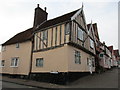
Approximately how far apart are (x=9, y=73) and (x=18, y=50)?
3.40 meters

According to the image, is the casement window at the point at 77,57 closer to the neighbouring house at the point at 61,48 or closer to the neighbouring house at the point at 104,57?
the neighbouring house at the point at 61,48

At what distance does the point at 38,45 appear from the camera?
53.7 feet

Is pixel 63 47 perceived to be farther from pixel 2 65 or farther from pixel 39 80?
pixel 2 65

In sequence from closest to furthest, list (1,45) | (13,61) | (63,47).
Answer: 1. (63,47)
2. (13,61)
3. (1,45)

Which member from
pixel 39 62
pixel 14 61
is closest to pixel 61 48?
pixel 39 62

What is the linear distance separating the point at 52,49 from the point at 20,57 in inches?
235

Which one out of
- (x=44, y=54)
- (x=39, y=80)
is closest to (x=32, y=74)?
(x=39, y=80)

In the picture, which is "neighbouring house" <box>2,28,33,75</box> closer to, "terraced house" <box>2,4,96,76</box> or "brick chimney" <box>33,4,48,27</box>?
"terraced house" <box>2,4,96,76</box>

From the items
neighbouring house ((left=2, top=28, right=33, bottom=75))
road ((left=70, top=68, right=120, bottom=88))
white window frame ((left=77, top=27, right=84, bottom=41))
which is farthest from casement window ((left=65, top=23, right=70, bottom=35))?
neighbouring house ((left=2, top=28, right=33, bottom=75))

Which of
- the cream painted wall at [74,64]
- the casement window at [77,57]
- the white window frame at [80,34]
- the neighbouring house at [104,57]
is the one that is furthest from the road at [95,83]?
the neighbouring house at [104,57]

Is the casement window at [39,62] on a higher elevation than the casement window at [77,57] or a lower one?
lower

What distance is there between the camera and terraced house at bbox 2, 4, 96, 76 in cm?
1354

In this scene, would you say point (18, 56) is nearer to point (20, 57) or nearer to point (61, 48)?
point (20, 57)

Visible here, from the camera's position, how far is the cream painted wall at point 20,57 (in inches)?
675
